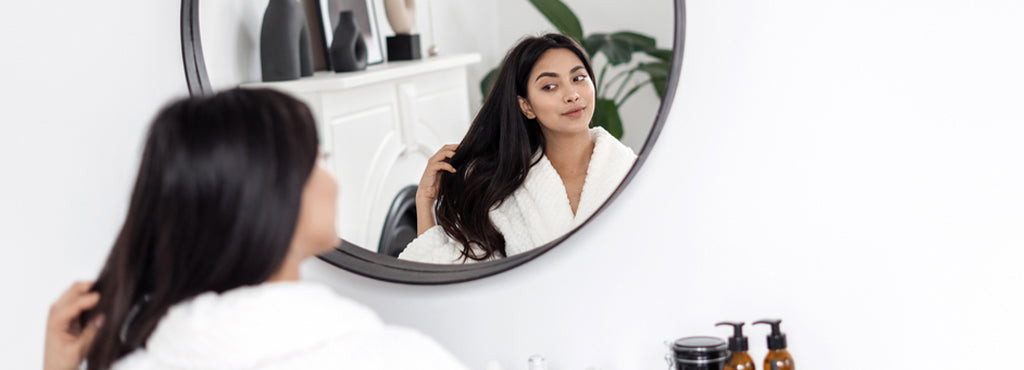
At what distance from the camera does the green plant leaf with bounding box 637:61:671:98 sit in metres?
1.04

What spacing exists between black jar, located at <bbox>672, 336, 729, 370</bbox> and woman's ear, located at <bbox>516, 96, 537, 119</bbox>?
318 millimetres

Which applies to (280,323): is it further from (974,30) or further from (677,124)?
(974,30)

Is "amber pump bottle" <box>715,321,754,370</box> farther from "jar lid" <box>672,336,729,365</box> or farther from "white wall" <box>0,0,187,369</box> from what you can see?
"white wall" <box>0,0,187,369</box>

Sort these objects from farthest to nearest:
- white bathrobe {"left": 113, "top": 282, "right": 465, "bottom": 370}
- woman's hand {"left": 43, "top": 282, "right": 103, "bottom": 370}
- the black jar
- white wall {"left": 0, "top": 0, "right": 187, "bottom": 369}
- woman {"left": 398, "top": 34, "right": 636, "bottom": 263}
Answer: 1. white wall {"left": 0, "top": 0, "right": 187, "bottom": 369}
2. woman {"left": 398, "top": 34, "right": 636, "bottom": 263}
3. the black jar
4. woman's hand {"left": 43, "top": 282, "right": 103, "bottom": 370}
5. white bathrobe {"left": 113, "top": 282, "right": 465, "bottom": 370}

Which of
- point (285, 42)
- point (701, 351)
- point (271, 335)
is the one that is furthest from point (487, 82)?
point (271, 335)

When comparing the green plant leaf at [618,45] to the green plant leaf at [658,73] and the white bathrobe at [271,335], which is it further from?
the white bathrobe at [271,335]

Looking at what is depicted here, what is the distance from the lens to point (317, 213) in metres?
0.74

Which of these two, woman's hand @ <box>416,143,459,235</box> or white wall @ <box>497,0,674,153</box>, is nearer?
white wall @ <box>497,0,674,153</box>

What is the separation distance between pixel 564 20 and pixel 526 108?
0.12 meters

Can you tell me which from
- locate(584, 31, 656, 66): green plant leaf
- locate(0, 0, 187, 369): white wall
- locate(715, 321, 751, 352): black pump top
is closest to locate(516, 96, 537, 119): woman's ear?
locate(584, 31, 656, 66): green plant leaf

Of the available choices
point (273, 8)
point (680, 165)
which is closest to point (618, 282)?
point (680, 165)

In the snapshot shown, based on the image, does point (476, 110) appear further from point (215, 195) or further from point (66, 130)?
point (66, 130)

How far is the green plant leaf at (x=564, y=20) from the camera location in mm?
1045

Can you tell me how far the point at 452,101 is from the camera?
1.12 metres
